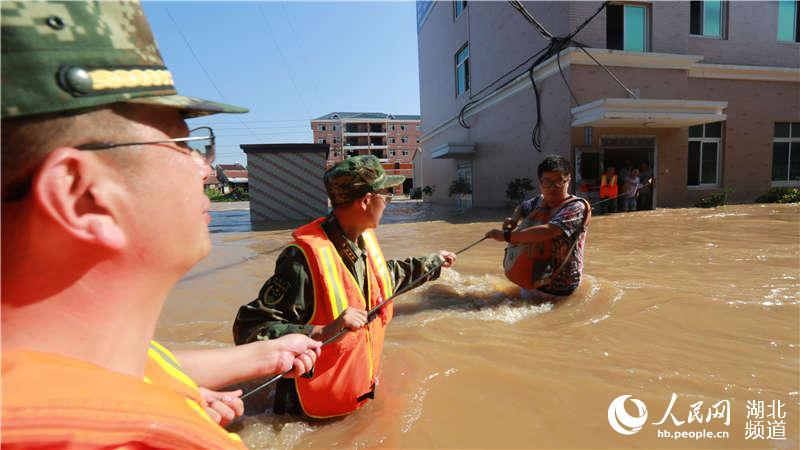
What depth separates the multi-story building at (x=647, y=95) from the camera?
41.2ft

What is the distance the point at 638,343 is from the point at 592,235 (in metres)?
6.14

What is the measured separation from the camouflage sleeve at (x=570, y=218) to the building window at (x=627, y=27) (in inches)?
445

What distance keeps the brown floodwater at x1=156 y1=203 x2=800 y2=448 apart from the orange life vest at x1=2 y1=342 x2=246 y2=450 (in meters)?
1.73

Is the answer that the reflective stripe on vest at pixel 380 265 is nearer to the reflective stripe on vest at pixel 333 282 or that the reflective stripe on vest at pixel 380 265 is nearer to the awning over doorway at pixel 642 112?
the reflective stripe on vest at pixel 333 282

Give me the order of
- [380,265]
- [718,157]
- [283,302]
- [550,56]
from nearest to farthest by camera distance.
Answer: [283,302] → [380,265] → [550,56] → [718,157]

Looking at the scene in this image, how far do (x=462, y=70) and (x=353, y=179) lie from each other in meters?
19.8

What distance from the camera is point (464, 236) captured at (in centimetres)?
1027

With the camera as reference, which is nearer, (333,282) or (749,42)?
(333,282)

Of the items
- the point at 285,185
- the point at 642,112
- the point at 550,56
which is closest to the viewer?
the point at 642,112

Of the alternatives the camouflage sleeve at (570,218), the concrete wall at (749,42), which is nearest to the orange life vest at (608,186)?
the concrete wall at (749,42)

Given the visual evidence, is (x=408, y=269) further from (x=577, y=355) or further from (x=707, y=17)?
(x=707, y=17)

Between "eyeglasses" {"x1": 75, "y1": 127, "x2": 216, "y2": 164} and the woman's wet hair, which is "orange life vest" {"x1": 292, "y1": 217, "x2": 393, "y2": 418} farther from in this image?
the woman's wet hair

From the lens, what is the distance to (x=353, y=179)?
229cm

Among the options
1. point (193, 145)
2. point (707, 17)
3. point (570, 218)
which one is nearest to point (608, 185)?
point (707, 17)
